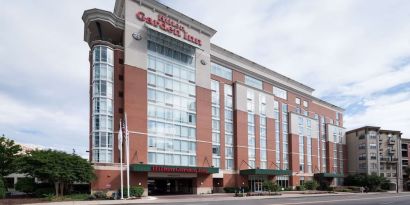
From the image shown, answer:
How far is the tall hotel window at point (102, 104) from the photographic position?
55500mm

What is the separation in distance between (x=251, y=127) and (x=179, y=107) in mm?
21683

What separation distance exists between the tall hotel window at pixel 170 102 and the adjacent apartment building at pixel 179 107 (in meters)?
0.16

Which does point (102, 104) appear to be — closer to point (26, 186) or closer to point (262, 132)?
point (26, 186)

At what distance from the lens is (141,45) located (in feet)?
202

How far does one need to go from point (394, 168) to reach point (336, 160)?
20.7 m

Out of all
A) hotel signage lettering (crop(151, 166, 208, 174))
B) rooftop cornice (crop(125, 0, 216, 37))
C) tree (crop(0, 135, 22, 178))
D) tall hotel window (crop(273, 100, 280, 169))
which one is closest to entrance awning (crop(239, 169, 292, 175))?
tall hotel window (crop(273, 100, 280, 169))

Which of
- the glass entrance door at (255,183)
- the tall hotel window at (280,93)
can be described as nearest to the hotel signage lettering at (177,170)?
the glass entrance door at (255,183)

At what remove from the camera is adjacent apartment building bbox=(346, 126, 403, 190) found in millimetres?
114750

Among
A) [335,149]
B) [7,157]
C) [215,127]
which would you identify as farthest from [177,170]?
[335,149]

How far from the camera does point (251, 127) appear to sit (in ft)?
269

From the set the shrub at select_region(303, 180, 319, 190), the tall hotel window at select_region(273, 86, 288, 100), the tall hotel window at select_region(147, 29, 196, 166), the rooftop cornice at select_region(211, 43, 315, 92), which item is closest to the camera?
the tall hotel window at select_region(147, 29, 196, 166)

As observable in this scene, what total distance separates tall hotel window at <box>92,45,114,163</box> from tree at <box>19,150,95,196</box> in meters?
5.36

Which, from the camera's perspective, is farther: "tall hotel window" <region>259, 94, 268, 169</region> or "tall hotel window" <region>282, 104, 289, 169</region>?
"tall hotel window" <region>282, 104, 289, 169</region>

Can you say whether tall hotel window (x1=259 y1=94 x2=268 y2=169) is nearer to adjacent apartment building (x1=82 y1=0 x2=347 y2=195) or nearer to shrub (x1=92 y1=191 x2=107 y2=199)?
adjacent apartment building (x1=82 y1=0 x2=347 y2=195)
